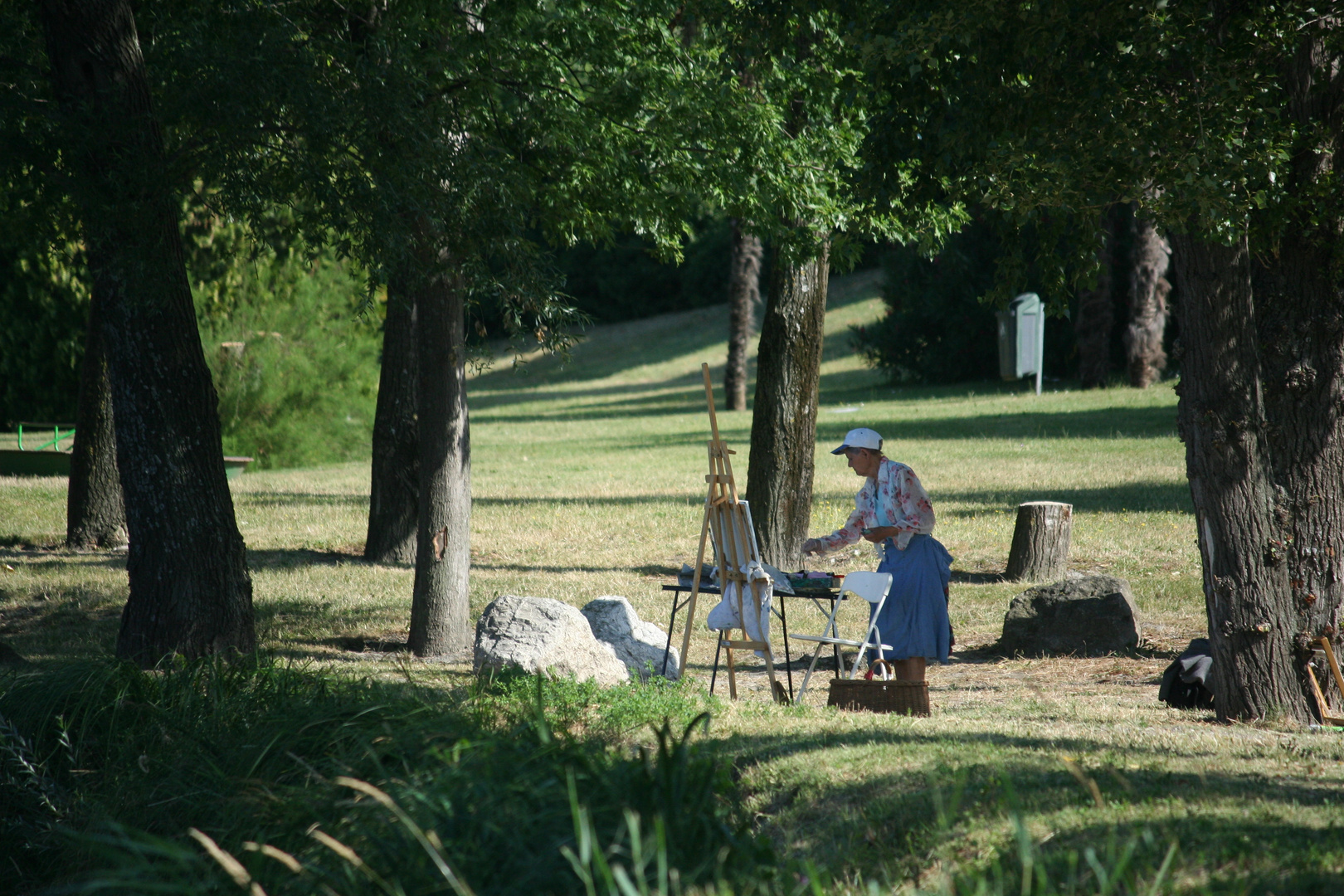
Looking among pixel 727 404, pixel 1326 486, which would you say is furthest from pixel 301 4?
pixel 727 404

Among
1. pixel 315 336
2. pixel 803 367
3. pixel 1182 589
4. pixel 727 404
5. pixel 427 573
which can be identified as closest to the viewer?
pixel 427 573

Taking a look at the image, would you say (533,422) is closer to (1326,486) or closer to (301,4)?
(301,4)

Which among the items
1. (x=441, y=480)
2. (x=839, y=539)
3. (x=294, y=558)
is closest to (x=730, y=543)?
(x=839, y=539)

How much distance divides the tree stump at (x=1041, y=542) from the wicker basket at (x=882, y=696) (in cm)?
451

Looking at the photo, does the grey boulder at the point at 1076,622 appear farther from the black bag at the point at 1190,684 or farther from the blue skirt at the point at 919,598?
the blue skirt at the point at 919,598

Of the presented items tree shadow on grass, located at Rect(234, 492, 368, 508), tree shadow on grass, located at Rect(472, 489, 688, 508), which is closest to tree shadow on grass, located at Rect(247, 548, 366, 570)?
tree shadow on grass, located at Rect(234, 492, 368, 508)

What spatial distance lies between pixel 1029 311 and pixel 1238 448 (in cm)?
2505

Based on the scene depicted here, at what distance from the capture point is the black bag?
6621mm

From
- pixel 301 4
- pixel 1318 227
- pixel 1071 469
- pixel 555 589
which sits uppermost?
pixel 301 4

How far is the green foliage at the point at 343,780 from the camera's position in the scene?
3.48 m

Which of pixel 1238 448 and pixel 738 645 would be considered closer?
pixel 1238 448

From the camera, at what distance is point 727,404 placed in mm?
32281

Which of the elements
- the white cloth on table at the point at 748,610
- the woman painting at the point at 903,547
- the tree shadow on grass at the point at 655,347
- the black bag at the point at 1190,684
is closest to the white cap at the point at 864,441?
the woman painting at the point at 903,547

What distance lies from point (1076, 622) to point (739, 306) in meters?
23.4
